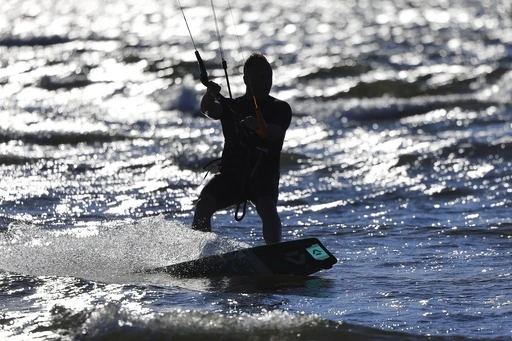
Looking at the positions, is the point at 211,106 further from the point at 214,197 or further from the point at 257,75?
the point at 214,197

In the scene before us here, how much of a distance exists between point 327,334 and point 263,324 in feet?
1.26

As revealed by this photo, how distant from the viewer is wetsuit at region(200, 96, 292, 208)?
8227 millimetres

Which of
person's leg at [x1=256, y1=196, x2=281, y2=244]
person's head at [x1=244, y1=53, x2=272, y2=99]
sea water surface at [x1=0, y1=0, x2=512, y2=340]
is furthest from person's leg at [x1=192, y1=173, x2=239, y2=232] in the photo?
person's head at [x1=244, y1=53, x2=272, y2=99]

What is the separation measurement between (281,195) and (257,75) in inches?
154

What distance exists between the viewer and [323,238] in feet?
32.4

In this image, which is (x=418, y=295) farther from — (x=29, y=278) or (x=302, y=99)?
(x=302, y=99)

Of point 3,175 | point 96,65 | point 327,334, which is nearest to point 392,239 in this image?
point 327,334

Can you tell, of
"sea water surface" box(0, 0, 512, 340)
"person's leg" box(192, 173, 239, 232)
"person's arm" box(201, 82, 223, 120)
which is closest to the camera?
"sea water surface" box(0, 0, 512, 340)

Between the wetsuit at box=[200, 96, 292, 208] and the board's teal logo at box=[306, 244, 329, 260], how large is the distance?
0.51m

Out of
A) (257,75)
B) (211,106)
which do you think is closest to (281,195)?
(257,75)

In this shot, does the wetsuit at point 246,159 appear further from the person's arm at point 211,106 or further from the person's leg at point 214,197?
the person's arm at point 211,106

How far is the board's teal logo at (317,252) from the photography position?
26.3 feet

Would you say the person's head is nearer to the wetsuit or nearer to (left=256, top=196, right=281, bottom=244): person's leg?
the wetsuit

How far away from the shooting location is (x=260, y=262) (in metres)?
8.04
